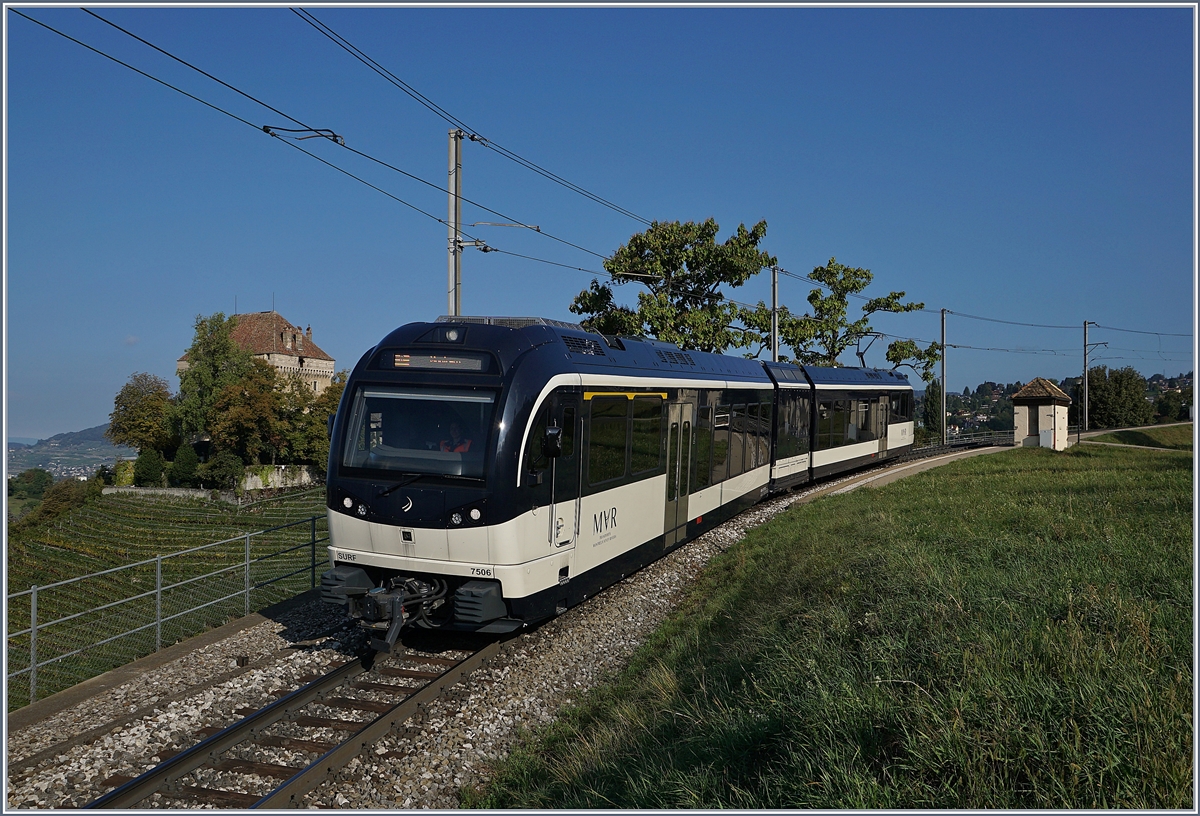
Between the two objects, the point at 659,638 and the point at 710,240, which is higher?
the point at 710,240

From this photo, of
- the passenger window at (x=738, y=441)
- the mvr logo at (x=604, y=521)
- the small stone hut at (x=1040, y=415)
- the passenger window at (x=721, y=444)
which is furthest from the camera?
the small stone hut at (x=1040, y=415)

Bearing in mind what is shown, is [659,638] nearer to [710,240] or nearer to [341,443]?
[341,443]

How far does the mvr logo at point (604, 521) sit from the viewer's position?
10.1 metres

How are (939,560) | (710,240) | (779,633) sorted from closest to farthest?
(779,633), (939,560), (710,240)

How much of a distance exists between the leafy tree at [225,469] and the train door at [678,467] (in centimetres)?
7362

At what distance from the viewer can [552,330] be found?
9.73 metres

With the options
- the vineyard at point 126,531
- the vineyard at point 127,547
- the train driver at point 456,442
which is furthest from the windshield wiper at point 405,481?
the vineyard at point 126,531

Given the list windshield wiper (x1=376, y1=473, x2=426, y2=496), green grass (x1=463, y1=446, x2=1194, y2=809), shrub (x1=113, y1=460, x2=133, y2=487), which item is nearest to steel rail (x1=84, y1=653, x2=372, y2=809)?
windshield wiper (x1=376, y1=473, x2=426, y2=496)

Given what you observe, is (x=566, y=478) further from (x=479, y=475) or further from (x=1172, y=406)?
(x=1172, y=406)

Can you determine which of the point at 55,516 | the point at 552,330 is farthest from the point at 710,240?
the point at 55,516

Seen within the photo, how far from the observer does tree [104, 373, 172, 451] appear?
8688 centimetres

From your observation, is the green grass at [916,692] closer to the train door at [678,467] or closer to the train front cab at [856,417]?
the train door at [678,467]

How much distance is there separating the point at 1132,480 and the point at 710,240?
1791 cm

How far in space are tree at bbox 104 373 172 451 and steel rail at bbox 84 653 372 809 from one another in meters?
88.9
